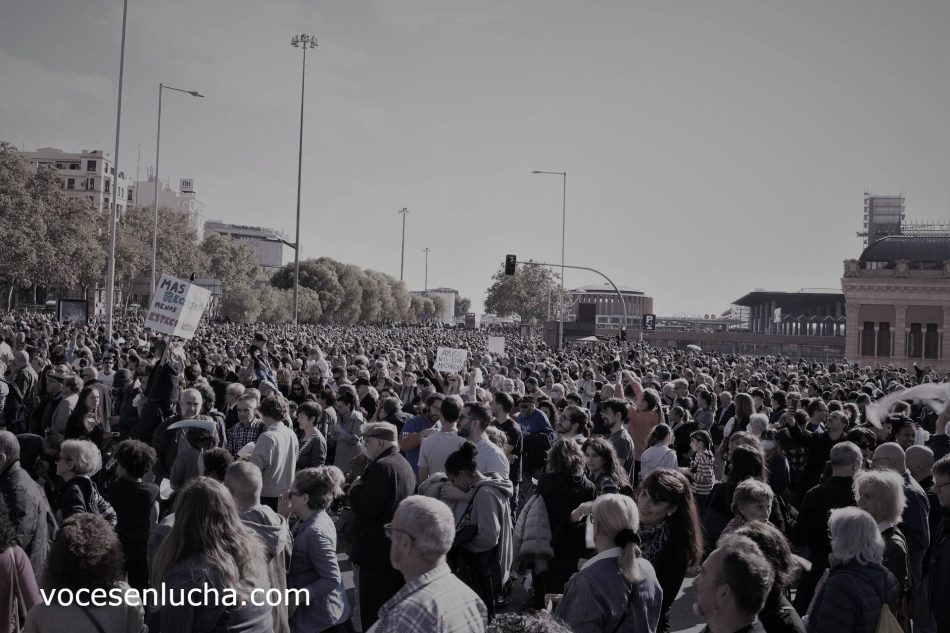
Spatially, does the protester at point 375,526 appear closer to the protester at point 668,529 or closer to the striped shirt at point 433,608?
the protester at point 668,529

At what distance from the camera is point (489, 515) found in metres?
6.33

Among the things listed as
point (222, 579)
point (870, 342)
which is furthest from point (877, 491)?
point (870, 342)

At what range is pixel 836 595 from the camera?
4656 millimetres

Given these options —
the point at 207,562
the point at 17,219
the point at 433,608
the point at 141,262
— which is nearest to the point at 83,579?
the point at 207,562

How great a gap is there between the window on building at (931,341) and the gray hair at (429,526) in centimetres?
6238

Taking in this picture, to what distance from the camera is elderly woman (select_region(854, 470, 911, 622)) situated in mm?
5488

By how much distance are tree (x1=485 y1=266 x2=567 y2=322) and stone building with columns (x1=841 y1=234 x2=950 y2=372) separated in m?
56.6

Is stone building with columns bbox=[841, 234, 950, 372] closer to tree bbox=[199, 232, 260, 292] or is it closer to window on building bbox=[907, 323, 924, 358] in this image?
window on building bbox=[907, 323, 924, 358]

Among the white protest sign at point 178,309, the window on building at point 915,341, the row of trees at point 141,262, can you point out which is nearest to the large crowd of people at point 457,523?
the white protest sign at point 178,309

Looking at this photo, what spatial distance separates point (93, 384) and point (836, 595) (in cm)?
914

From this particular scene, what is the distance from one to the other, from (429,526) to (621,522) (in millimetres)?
1188

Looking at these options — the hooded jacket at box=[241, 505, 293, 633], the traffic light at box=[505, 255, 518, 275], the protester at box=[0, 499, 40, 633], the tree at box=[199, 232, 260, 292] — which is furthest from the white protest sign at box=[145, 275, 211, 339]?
the tree at box=[199, 232, 260, 292]

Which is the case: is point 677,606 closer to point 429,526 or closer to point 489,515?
point 489,515

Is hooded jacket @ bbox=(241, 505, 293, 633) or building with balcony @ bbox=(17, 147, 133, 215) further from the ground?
building with balcony @ bbox=(17, 147, 133, 215)
